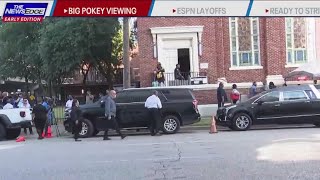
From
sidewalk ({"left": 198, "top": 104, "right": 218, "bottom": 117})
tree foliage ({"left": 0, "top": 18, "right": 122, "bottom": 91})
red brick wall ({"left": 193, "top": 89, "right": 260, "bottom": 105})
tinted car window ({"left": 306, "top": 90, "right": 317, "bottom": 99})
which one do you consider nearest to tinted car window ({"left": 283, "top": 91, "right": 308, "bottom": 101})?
tinted car window ({"left": 306, "top": 90, "right": 317, "bottom": 99})

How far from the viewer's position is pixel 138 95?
1998 cm

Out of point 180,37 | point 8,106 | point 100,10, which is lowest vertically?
point 8,106

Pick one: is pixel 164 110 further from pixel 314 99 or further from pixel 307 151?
pixel 307 151

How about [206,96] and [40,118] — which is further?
[206,96]

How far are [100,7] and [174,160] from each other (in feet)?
18.0

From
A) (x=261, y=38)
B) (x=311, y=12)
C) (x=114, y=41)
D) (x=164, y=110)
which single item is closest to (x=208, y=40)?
(x=261, y=38)

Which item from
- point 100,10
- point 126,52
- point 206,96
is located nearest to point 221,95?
point 206,96

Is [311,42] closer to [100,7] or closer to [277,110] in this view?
[277,110]

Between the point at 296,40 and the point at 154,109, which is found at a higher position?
the point at 296,40

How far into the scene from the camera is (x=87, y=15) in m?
7.08

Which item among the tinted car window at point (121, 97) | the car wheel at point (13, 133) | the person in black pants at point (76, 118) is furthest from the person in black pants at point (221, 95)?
the car wheel at point (13, 133)

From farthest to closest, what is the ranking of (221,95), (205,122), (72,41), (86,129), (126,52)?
(72,41) → (221,95) → (205,122) → (126,52) → (86,129)

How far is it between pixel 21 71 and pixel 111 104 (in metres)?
31.3

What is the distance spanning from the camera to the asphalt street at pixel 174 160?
973cm
